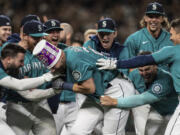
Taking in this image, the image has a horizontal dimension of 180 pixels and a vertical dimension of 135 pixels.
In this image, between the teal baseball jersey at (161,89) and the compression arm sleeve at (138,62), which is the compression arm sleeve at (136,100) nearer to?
the teal baseball jersey at (161,89)

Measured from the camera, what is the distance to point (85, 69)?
4969mm

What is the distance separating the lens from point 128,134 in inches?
280

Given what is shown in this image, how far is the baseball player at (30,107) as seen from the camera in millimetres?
5520

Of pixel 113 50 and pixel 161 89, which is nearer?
pixel 161 89

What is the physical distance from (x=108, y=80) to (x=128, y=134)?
2035 mm

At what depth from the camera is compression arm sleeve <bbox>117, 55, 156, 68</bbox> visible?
4762 millimetres

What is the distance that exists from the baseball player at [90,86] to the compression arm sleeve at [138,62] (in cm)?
34

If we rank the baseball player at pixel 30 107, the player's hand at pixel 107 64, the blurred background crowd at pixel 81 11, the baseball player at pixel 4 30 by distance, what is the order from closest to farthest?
the player's hand at pixel 107 64, the baseball player at pixel 30 107, the baseball player at pixel 4 30, the blurred background crowd at pixel 81 11

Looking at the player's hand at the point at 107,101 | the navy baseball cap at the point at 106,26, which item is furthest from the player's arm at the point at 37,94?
the navy baseball cap at the point at 106,26

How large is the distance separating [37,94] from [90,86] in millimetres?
742

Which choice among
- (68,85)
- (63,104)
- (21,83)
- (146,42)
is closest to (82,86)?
(68,85)

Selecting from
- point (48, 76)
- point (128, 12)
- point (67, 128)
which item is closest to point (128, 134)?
point (67, 128)

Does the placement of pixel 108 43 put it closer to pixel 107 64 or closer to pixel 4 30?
pixel 107 64

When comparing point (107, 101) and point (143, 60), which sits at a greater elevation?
point (143, 60)
